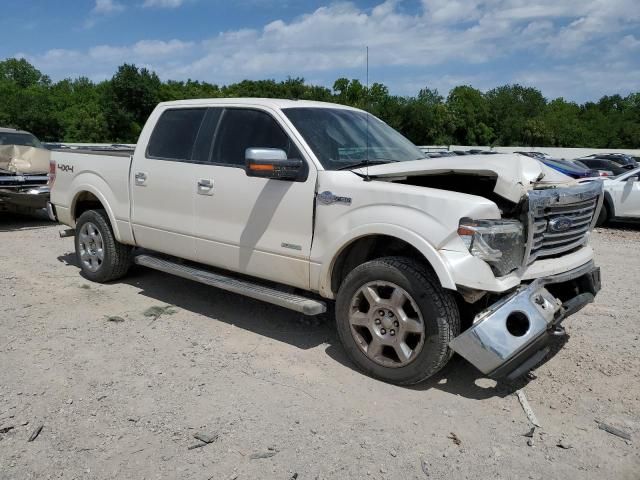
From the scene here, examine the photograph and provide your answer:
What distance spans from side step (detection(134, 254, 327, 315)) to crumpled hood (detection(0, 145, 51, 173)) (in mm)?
6420

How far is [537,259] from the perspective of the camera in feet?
13.5

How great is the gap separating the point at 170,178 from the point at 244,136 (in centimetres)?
95

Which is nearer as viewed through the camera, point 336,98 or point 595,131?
point 336,98

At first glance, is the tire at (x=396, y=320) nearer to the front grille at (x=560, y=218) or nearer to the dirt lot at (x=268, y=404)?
the dirt lot at (x=268, y=404)

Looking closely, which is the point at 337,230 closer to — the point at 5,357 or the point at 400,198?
the point at 400,198

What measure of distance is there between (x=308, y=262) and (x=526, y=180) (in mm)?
1713

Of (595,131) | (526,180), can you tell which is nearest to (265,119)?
(526,180)

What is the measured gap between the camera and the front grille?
12.5 ft

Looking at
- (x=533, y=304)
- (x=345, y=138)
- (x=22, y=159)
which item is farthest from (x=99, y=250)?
(x=22, y=159)

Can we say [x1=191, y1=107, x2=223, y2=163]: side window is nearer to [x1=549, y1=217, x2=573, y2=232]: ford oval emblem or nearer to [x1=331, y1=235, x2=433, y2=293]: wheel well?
[x1=331, y1=235, x2=433, y2=293]: wheel well

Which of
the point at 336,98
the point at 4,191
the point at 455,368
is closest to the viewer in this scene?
the point at 455,368

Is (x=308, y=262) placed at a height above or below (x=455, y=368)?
above

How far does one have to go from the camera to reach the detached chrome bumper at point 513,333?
11.8 ft

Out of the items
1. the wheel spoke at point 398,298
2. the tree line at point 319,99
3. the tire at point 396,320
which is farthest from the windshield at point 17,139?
the tree line at point 319,99
